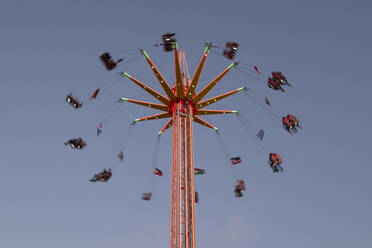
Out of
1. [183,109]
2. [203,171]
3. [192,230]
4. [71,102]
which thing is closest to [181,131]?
[183,109]

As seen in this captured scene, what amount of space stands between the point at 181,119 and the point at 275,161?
8.70 m

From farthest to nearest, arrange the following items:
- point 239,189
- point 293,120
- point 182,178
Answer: point 239,189 → point 293,120 → point 182,178

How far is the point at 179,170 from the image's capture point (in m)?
32.8

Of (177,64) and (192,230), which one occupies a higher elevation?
(177,64)

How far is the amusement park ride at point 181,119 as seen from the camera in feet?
102

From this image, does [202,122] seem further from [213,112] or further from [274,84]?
[274,84]

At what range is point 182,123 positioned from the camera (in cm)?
3547

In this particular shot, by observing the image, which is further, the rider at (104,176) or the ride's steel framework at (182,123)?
the rider at (104,176)

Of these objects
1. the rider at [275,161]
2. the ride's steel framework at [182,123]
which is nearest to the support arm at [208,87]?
the ride's steel framework at [182,123]

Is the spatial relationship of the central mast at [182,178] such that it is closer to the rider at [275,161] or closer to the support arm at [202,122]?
the support arm at [202,122]

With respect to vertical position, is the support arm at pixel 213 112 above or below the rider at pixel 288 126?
above

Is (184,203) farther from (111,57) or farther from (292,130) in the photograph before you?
(111,57)

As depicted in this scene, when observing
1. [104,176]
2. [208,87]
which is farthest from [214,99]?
[104,176]

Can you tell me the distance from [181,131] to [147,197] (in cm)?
925
